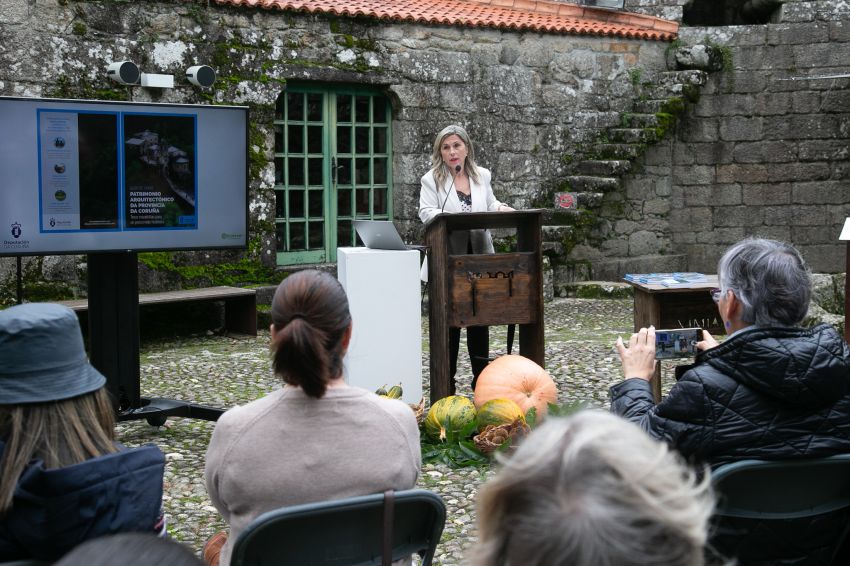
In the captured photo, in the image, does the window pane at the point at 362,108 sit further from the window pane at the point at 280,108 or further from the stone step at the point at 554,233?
the stone step at the point at 554,233

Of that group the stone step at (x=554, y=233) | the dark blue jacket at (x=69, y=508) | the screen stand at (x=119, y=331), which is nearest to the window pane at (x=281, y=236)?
the stone step at (x=554, y=233)

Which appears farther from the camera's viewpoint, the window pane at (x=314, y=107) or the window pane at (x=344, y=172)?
the window pane at (x=344, y=172)

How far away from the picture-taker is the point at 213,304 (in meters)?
9.04

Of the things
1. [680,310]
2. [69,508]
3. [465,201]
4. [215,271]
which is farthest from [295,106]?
[69,508]

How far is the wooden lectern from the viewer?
519cm

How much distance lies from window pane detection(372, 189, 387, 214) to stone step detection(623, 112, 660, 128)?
3.17 m

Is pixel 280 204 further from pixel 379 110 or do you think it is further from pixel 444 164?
pixel 444 164

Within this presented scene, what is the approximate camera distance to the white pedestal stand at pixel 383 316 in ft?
17.5

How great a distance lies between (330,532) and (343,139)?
8100 mm

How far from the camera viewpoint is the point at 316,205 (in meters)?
9.91

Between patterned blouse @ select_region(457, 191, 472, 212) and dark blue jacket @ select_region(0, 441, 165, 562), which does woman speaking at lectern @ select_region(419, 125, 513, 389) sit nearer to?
patterned blouse @ select_region(457, 191, 472, 212)

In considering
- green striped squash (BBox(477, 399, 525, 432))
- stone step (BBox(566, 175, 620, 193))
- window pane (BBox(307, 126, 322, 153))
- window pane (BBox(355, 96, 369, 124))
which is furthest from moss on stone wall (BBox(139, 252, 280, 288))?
green striped squash (BBox(477, 399, 525, 432))

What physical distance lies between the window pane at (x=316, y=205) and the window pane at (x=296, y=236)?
0.17 m

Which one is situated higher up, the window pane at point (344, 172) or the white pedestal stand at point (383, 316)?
the window pane at point (344, 172)
